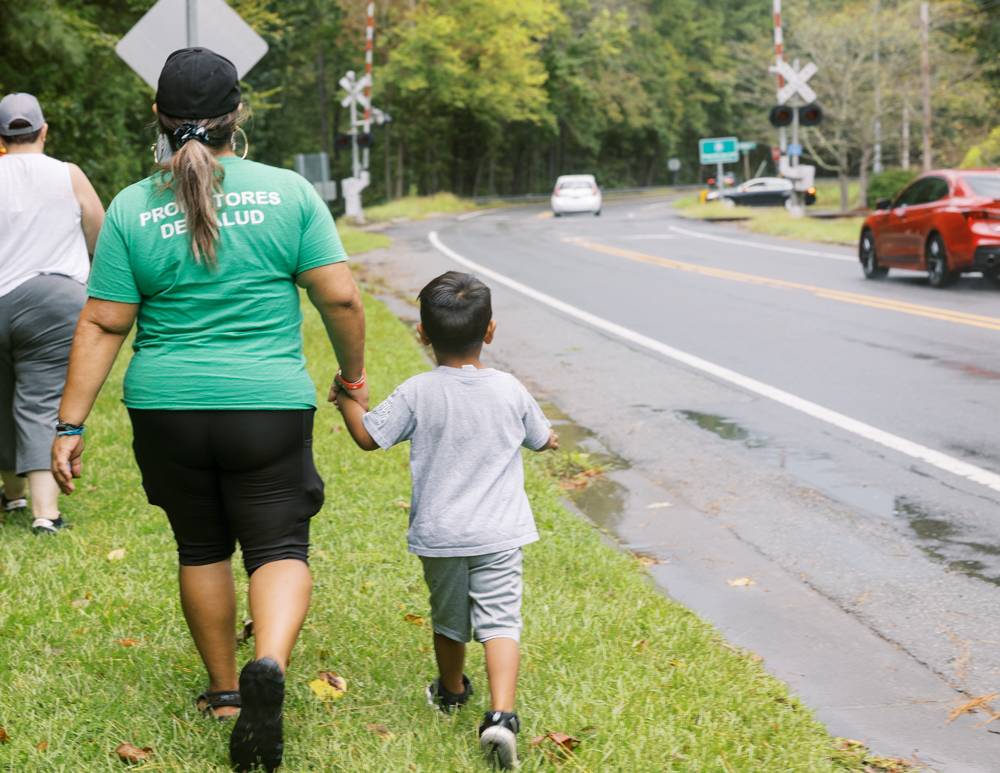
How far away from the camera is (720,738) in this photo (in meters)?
3.82

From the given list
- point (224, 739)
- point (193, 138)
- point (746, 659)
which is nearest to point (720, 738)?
point (746, 659)

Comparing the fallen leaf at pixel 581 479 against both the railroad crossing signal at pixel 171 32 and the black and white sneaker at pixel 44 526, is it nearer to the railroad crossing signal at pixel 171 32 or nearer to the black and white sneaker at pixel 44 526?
the black and white sneaker at pixel 44 526

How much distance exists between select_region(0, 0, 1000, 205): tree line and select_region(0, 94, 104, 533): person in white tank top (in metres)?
11.2

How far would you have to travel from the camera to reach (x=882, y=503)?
684cm

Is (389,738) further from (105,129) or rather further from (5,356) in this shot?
(105,129)

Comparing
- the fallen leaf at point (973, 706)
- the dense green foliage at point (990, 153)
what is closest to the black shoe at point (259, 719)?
the fallen leaf at point (973, 706)

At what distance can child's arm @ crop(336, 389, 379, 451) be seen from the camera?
3777 mm

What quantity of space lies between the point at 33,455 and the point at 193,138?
9.97ft

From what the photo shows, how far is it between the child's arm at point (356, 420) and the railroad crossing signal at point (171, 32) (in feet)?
14.5

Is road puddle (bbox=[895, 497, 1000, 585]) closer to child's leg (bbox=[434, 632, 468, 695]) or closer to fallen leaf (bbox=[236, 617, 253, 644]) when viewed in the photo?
child's leg (bbox=[434, 632, 468, 695])

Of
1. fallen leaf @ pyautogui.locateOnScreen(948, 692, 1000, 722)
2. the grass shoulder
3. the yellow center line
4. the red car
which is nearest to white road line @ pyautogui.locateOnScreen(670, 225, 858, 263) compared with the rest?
the grass shoulder

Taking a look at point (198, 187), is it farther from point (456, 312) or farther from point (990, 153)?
point (990, 153)

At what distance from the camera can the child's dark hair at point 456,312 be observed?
12.2 feet

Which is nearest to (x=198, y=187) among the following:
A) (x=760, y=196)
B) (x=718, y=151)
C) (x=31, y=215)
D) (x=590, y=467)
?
(x=31, y=215)
